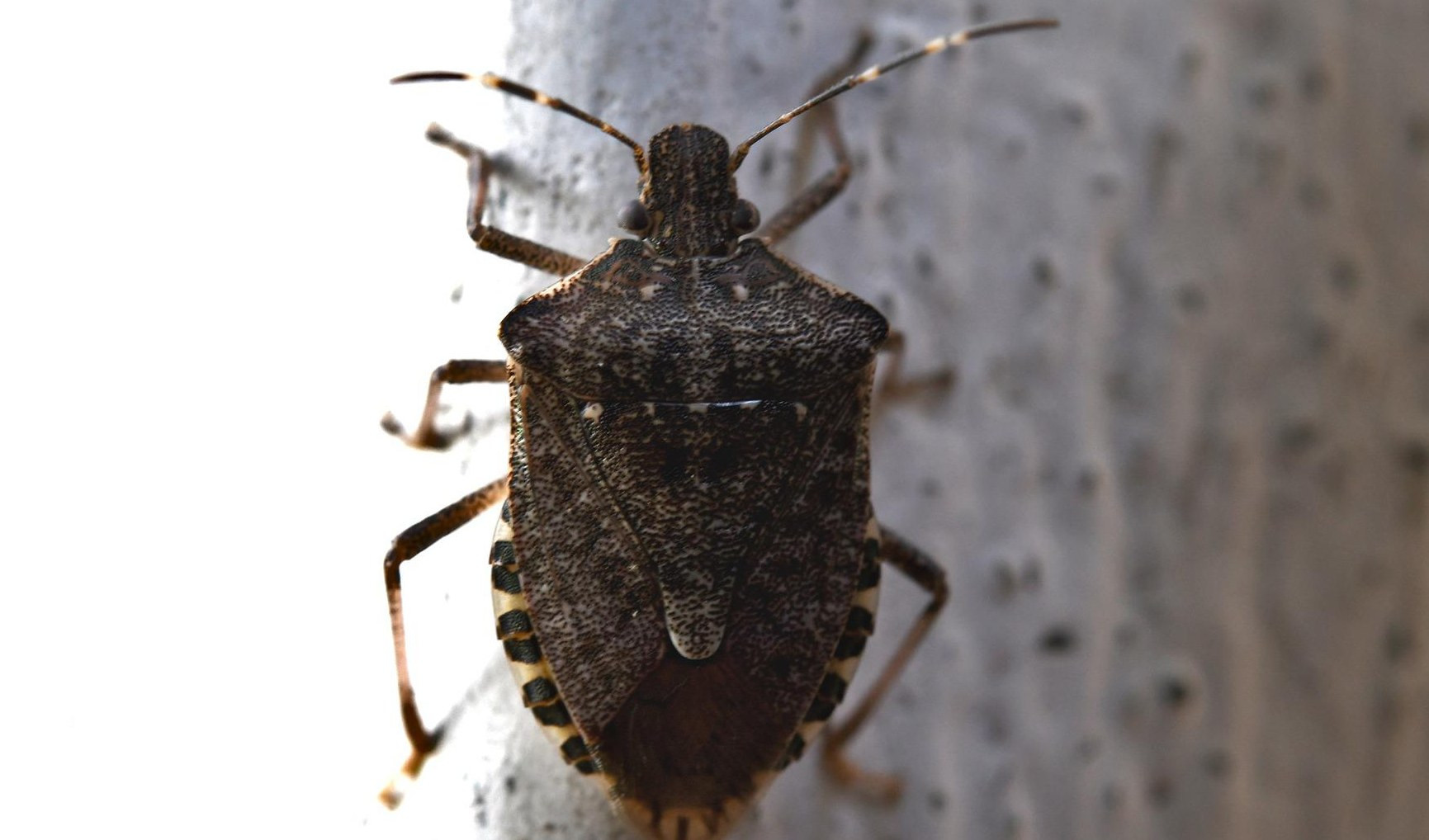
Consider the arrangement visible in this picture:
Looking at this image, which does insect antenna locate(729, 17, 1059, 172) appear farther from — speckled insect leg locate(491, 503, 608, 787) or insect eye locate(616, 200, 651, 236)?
speckled insect leg locate(491, 503, 608, 787)

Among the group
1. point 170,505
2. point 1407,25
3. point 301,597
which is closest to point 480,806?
point 301,597

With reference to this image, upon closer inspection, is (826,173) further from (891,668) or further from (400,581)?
(400,581)

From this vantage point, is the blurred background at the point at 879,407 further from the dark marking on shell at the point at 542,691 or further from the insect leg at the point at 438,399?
the dark marking on shell at the point at 542,691

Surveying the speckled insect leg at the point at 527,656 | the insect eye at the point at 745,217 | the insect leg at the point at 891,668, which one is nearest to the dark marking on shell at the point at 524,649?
the speckled insect leg at the point at 527,656

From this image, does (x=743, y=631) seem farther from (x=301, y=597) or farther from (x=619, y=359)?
(x=301, y=597)

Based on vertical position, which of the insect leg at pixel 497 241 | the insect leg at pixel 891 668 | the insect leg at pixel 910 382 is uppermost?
the insect leg at pixel 497 241

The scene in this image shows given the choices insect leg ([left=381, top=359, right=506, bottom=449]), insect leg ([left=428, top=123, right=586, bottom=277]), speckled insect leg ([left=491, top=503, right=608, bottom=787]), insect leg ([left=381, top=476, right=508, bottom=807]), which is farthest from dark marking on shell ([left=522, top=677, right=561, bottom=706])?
insect leg ([left=428, top=123, right=586, bottom=277])

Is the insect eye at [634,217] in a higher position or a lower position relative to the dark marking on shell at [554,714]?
higher

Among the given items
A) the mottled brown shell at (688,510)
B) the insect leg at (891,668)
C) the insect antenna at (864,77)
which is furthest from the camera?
the insect leg at (891,668)
